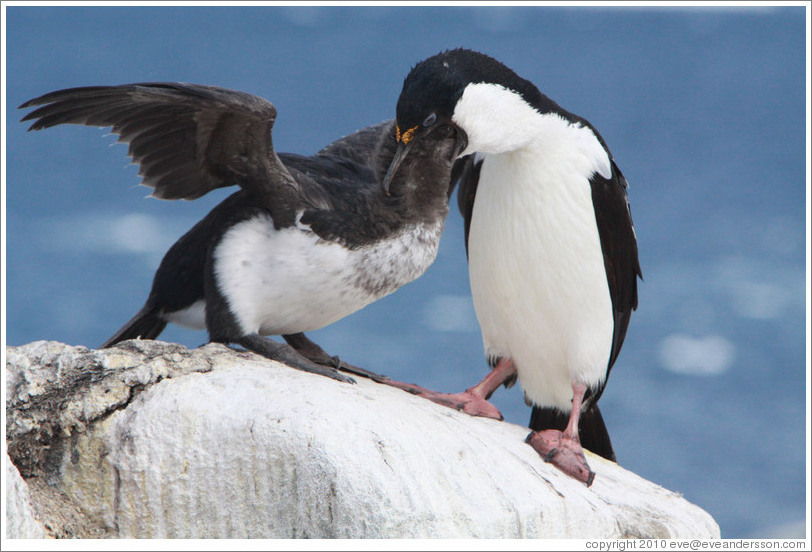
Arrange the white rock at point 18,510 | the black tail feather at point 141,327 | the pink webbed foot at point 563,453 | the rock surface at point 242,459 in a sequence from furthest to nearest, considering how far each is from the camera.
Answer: the black tail feather at point 141,327, the pink webbed foot at point 563,453, the rock surface at point 242,459, the white rock at point 18,510

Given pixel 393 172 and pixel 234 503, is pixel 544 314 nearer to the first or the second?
pixel 393 172

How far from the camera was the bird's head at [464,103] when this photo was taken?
326 cm

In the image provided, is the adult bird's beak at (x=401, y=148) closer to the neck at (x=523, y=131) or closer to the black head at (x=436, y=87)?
the black head at (x=436, y=87)

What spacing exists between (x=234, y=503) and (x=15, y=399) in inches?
31.9

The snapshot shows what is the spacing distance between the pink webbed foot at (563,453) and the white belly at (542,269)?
0.27 meters

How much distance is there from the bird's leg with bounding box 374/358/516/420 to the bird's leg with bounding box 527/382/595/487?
0.89ft

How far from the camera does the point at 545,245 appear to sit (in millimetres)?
3695

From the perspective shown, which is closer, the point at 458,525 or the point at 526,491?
the point at 458,525

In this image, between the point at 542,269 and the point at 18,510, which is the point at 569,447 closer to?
the point at 542,269

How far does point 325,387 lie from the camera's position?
10.6ft

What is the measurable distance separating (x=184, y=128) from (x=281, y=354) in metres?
0.88

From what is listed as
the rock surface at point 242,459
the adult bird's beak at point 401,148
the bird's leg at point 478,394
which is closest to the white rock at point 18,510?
the rock surface at point 242,459

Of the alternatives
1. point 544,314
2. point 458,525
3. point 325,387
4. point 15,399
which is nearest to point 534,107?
point 544,314

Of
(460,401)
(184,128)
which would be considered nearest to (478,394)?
(460,401)
